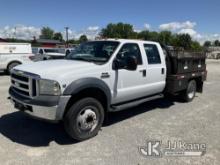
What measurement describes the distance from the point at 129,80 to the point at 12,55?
1060 cm

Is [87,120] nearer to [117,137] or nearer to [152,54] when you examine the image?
[117,137]

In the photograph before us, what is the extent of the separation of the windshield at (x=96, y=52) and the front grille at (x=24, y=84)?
1.32 m

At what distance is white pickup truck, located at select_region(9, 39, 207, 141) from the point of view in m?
4.06

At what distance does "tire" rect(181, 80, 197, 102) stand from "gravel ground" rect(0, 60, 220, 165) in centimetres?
69

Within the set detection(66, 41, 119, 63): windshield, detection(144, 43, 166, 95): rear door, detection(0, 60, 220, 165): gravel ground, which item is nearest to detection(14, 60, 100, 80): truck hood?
detection(66, 41, 119, 63): windshield

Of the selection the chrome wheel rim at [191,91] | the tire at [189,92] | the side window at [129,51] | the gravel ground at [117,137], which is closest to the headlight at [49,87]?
the gravel ground at [117,137]

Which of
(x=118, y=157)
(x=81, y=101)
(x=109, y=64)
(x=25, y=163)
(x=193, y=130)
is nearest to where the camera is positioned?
(x=25, y=163)

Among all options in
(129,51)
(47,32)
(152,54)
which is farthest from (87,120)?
(47,32)

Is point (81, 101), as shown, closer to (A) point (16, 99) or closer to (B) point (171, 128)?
(A) point (16, 99)

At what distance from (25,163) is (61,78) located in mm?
1451

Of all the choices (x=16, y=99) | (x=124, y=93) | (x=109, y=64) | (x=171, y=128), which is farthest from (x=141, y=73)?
(x=16, y=99)

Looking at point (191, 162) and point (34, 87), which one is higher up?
point (34, 87)

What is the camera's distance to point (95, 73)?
455 cm

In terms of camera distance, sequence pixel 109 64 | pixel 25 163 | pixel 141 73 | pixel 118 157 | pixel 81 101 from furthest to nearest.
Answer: pixel 141 73 < pixel 109 64 < pixel 81 101 < pixel 118 157 < pixel 25 163
